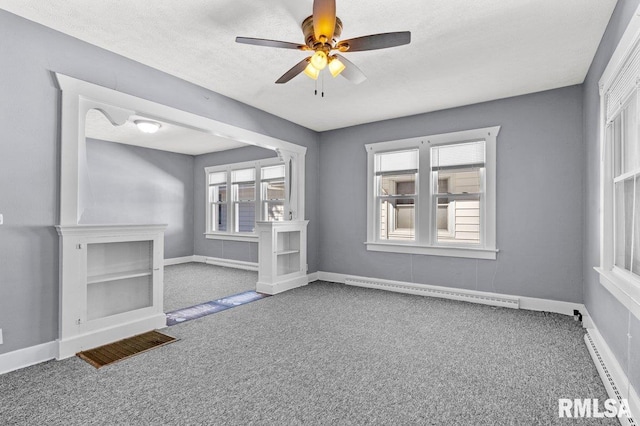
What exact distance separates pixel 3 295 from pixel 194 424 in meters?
1.92

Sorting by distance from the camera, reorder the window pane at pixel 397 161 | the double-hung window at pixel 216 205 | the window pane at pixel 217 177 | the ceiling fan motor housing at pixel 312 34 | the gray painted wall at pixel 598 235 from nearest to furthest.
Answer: the gray painted wall at pixel 598 235, the ceiling fan motor housing at pixel 312 34, the window pane at pixel 397 161, the window pane at pixel 217 177, the double-hung window at pixel 216 205

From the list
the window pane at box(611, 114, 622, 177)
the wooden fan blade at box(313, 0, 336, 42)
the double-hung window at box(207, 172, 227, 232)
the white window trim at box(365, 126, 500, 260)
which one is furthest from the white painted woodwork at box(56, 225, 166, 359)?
the double-hung window at box(207, 172, 227, 232)

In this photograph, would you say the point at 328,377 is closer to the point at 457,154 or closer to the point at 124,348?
the point at 124,348

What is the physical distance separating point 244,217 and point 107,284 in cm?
450

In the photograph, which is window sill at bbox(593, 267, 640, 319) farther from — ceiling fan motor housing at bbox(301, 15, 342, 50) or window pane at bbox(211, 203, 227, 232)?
window pane at bbox(211, 203, 227, 232)

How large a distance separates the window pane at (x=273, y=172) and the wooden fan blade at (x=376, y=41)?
4617 mm

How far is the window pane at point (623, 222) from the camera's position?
7.66 feet

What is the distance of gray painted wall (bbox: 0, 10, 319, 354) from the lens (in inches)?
99.1

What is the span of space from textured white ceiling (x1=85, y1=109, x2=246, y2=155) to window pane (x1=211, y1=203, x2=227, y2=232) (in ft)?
4.50

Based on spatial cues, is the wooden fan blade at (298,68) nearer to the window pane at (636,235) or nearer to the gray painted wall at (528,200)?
the window pane at (636,235)

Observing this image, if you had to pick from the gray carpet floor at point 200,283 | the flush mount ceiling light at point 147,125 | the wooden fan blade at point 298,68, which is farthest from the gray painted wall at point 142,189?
the wooden fan blade at point 298,68

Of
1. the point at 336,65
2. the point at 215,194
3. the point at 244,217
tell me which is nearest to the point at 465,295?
the point at 336,65

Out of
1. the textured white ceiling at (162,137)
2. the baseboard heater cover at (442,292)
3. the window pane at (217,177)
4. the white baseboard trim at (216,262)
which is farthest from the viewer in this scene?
the window pane at (217,177)

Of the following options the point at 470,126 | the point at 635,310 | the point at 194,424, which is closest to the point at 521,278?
the point at 470,126
